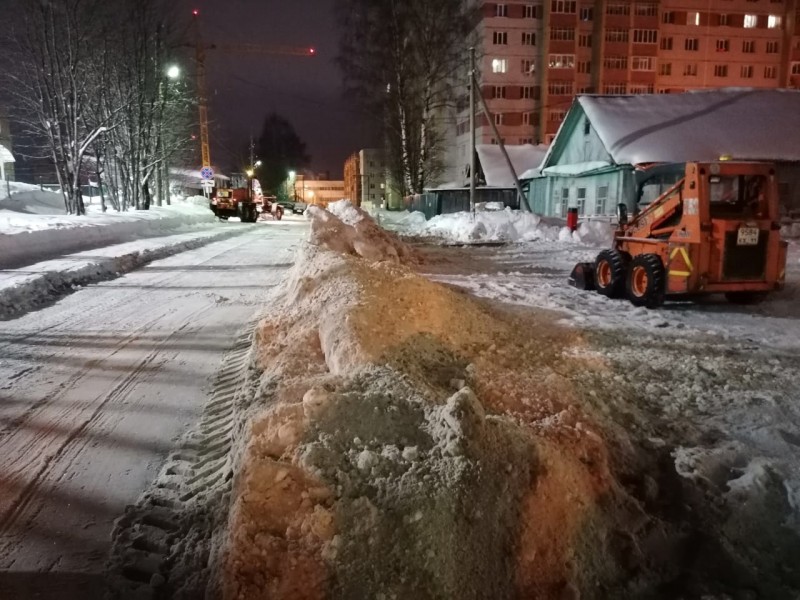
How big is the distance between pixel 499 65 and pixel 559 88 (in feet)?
20.7

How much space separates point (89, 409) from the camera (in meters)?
Answer: 5.06

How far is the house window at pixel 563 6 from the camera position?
56375 mm

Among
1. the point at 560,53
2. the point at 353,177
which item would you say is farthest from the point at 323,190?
the point at 560,53

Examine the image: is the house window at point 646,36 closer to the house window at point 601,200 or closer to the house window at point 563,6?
the house window at point 563,6

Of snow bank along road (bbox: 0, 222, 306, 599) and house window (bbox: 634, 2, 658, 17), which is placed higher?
house window (bbox: 634, 2, 658, 17)

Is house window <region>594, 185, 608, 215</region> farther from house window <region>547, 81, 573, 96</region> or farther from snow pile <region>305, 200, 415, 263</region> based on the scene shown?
house window <region>547, 81, 573, 96</region>

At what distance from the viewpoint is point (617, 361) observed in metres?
6.30

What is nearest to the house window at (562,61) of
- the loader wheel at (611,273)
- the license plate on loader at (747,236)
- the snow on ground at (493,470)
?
the loader wheel at (611,273)

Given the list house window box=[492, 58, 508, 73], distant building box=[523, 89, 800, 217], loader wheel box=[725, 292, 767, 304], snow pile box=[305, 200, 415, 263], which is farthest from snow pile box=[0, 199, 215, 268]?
house window box=[492, 58, 508, 73]

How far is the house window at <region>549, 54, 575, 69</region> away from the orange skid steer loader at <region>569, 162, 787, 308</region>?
52.7 m

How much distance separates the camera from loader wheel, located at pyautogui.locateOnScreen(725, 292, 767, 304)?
9.78 m

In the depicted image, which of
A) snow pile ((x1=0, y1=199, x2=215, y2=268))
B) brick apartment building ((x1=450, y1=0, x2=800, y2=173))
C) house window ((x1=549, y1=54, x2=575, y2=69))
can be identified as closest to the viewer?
snow pile ((x1=0, y1=199, x2=215, y2=268))

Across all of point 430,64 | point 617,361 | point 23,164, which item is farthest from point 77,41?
point 23,164

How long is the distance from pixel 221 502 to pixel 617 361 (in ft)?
14.6
